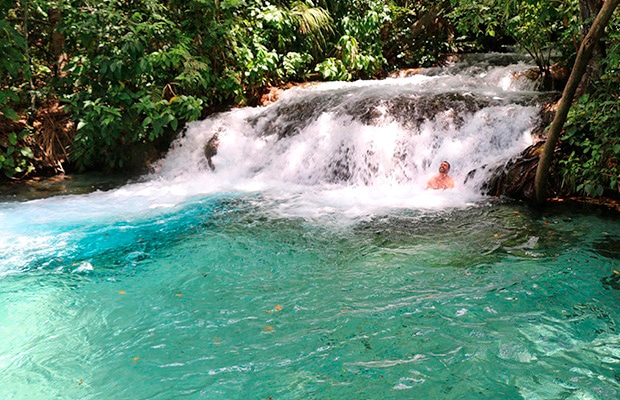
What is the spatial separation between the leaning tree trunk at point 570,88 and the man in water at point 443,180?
1.17 meters

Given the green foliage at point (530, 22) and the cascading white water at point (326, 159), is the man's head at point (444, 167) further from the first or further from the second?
the green foliage at point (530, 22)

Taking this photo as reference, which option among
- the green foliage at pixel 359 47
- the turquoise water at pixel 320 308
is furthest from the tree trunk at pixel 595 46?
the green foliage at pixel 359 47

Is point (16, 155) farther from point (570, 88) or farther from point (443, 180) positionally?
point (570, 88)

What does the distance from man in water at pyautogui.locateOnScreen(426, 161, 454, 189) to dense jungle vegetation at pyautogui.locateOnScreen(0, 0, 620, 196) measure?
1.30 meters

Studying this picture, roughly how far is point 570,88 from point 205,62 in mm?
6202

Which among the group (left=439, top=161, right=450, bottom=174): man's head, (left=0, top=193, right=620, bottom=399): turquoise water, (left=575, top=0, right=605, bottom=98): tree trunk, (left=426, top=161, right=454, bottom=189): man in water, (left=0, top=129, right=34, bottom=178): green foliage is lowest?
(left=0, top=193, right=620, bottom=399): turquoise water

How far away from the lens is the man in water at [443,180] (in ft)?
21.6

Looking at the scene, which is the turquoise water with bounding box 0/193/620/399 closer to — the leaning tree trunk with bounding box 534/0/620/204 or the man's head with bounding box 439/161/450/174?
the leaning tree trunk with bounding box 534/0/620/204

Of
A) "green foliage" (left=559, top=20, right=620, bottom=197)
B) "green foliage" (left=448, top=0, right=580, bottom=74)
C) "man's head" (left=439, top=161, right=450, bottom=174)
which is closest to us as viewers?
"green foliage" (left=559, top=20, right=620, bottom=197)

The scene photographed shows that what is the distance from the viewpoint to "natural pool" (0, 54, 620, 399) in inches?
111

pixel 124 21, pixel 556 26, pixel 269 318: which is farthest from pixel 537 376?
pixel 124 21

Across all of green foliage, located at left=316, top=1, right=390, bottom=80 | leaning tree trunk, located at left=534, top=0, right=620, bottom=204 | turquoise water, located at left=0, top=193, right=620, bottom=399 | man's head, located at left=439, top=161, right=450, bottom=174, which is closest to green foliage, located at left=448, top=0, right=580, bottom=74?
leaning tree trunk, located at left=534, top=0, right=620, bottom=204

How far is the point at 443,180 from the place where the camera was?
21.7ft

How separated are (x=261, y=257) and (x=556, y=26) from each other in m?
6.35
